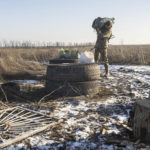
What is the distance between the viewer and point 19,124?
333 cm

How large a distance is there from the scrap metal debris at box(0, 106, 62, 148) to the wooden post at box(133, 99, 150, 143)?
4.35 feet

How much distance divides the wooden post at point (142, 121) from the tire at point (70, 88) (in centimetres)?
226

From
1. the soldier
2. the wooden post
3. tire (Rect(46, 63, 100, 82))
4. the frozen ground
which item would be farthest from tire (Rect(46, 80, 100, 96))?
the soldier

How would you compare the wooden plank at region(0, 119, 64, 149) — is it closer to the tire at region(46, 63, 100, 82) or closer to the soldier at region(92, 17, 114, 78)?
the tire at region(46, 63, 100, 82)

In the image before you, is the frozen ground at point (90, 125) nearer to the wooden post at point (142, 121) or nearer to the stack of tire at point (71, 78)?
the wooden post at point (142, 121)

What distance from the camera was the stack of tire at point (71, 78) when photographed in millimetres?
4961

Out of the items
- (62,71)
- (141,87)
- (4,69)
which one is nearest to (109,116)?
(62,71)

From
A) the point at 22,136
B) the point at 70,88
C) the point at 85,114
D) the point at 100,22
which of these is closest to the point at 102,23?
the point at 100,22

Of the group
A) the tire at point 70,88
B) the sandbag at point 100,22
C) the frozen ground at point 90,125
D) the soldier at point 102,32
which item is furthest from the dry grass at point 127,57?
the tire at point 70,88

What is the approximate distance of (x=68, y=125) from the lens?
133 inches

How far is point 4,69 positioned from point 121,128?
580 cm

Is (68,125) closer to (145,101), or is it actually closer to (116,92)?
(145,101)

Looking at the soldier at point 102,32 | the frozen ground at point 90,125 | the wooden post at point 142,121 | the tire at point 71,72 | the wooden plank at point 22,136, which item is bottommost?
the frozen ground at point 90,125

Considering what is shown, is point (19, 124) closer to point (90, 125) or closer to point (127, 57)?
point (90, 125)
